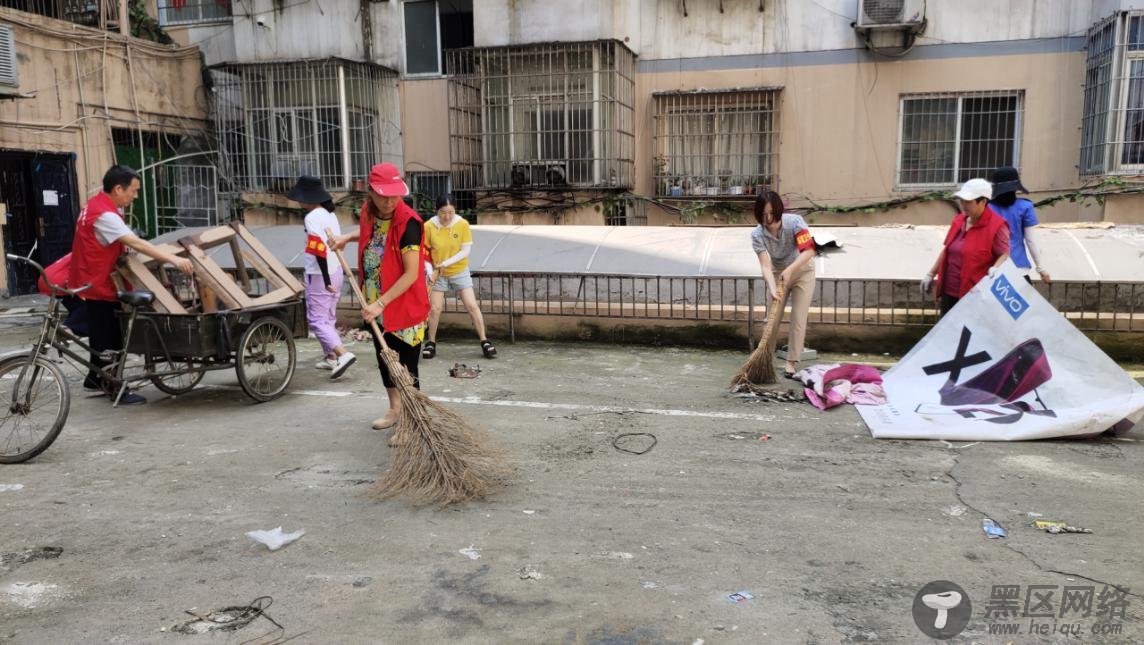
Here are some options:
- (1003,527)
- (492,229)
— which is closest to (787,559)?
(1003,527)

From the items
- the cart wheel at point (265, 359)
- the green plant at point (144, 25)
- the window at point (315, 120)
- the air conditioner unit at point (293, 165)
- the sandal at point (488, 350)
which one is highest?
the green plant at point (144, 25)

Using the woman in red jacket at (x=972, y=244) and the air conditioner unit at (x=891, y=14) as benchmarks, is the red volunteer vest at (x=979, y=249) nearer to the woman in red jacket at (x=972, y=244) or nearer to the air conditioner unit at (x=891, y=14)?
the woman in red jacket at (x=972, y=244)

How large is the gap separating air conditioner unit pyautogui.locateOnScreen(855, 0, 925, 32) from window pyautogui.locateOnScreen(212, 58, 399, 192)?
26.2 ft

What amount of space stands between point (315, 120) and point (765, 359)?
10397mm

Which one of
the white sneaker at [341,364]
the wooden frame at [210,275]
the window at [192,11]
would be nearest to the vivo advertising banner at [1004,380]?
the white sneaker at [341,364]

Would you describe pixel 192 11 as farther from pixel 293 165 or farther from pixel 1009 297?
pixel 1009 297

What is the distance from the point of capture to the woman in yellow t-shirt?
7.91 metres

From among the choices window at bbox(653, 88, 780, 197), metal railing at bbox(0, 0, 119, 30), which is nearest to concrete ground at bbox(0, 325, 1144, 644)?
window at bbox(653, 88, 780, 197)

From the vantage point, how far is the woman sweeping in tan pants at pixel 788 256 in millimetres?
6707

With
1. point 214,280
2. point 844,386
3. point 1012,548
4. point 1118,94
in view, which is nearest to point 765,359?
A: point 844,386

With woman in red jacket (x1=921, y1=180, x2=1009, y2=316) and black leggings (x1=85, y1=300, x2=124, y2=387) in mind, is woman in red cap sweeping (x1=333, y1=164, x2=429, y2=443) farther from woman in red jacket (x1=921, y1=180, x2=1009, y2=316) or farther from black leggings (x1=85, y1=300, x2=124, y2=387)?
woman in red jacket (x1=921, y1=180, x2=1009, y2=316)

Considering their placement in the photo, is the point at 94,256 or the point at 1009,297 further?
the point at 94,256

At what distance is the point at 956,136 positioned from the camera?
12.1 m

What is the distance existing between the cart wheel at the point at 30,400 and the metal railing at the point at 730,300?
4.48 m
